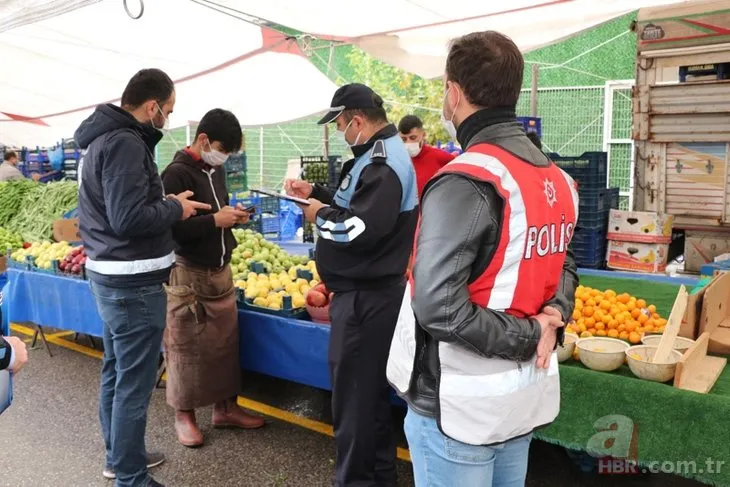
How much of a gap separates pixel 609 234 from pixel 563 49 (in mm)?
11699

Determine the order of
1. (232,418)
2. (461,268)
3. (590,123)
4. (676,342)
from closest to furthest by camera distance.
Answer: (461,268), (676,342), (232,418), (590,123)

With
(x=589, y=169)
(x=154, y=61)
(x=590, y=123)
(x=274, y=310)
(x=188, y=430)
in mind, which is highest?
(x=154, y=61)

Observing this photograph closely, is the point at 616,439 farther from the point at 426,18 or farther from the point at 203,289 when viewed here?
the point at 426,18

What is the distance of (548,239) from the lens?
1.64 metres

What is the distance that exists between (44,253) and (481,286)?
5.43 m

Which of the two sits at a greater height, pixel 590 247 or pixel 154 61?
pixel 154 61

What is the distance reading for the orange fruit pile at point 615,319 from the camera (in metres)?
3.23

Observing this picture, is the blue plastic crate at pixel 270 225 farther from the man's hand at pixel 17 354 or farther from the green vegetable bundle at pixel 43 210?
the man's hand at pixel 17 354

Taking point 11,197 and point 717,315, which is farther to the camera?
point 11,197

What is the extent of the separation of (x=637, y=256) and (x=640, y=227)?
0.25m

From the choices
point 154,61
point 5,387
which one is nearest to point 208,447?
point 5,387

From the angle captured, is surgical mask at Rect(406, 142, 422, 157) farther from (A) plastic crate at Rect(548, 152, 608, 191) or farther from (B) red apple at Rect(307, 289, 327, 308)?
(B) red apple at Rect(307, 289, 327, 308)

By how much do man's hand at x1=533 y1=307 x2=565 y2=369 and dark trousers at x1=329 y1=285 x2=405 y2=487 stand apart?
4.57 feet

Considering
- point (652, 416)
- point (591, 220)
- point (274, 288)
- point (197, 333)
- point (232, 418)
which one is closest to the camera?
point (652, 416)
